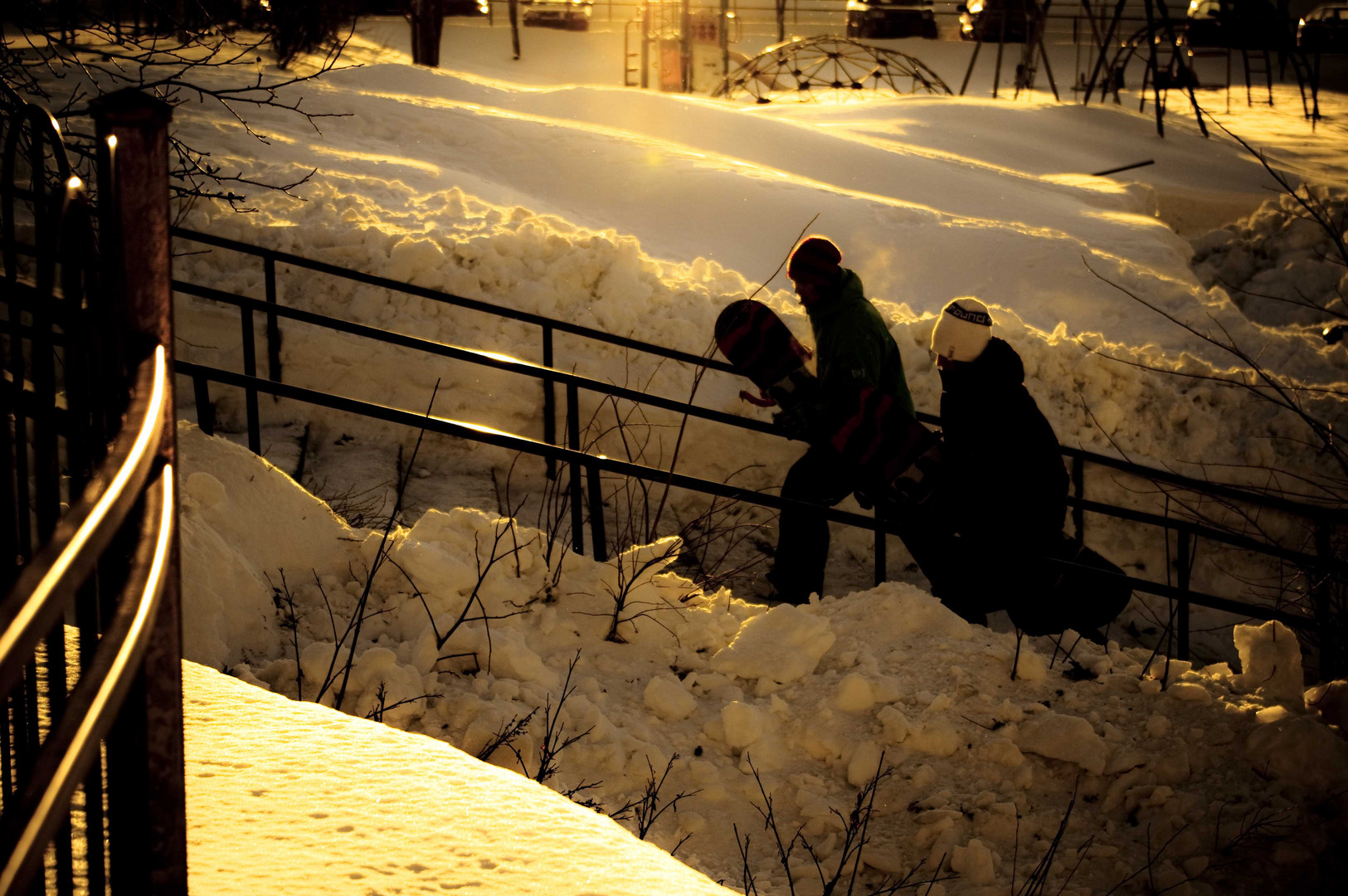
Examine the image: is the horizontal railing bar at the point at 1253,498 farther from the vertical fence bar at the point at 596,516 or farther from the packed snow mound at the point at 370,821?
the packed snow mound at the point at 370,821

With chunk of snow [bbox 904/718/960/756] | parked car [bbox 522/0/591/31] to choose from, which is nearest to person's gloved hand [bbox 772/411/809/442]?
chunk of snow [bbox 904/718/960/756]

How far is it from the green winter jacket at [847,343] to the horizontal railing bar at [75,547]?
440cm

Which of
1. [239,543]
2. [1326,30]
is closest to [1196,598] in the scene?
[239,543]

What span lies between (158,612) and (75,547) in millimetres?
414

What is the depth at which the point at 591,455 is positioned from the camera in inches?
185

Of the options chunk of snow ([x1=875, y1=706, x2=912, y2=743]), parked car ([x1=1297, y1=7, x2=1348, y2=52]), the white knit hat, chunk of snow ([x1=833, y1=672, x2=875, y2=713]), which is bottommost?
chunk of snow ([x1=875, y1=706, x2=912, y2=743])

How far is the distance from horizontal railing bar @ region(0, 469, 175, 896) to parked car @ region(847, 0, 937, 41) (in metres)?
31.5

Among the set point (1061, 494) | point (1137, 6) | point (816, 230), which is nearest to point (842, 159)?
point (816, 230)

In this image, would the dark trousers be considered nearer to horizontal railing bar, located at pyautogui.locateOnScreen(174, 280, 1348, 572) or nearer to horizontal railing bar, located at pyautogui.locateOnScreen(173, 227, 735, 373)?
horizontal railing bar, located at pyautogui.locateOnScreen(174, 280, 1348, 572)

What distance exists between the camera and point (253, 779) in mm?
2432

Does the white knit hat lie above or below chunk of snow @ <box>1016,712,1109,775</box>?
above

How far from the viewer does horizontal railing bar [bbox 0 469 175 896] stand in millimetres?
895

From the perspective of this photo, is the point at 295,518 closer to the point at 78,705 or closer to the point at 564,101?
the point at 78,705

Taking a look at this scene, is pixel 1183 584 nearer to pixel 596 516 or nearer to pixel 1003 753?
pixel 1003 753
